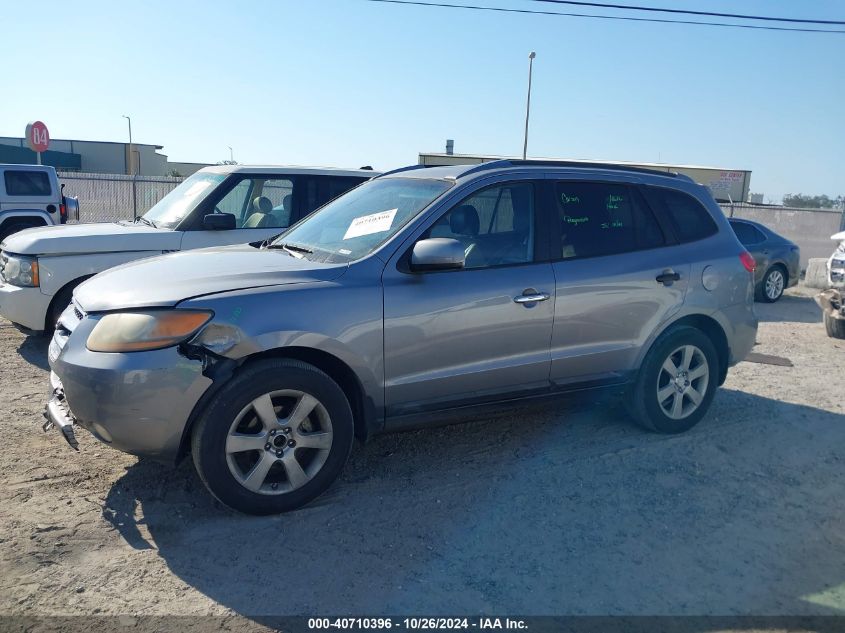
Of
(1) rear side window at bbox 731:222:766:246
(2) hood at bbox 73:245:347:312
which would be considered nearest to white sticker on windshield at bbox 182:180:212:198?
(2) hood at bbox 73:245:347:312

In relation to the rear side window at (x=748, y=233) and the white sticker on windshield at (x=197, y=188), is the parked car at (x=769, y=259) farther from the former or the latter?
the white sticker on windshield at (x=197, y=188)

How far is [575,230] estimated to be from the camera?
4.75 m

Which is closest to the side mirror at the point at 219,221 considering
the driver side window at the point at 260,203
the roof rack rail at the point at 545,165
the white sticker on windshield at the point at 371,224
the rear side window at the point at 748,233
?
the driver side window at the point at 260,203

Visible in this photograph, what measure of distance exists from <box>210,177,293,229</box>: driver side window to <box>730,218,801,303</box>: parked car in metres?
9.05

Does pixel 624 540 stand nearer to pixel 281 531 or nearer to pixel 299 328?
pixel 281 531

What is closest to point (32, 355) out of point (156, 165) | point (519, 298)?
point (519, 298)

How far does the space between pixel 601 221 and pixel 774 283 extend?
966 cm

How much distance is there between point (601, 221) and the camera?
16.0 ft

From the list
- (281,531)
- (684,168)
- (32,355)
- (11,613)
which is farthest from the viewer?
(684,168)

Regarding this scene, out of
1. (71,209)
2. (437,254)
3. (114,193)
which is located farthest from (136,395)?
(114,193)

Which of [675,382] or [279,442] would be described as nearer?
[279,442]

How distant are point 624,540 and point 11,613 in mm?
Answer: 2882

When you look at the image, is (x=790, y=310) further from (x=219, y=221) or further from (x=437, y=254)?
(x=437, y=254)

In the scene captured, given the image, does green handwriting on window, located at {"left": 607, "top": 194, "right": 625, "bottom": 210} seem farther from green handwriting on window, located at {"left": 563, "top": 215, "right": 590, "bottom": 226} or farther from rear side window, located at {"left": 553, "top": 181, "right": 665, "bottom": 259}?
green handwriting on window, located at {"left": 563, "top": 215, "right": 590, "bottom": 226}
